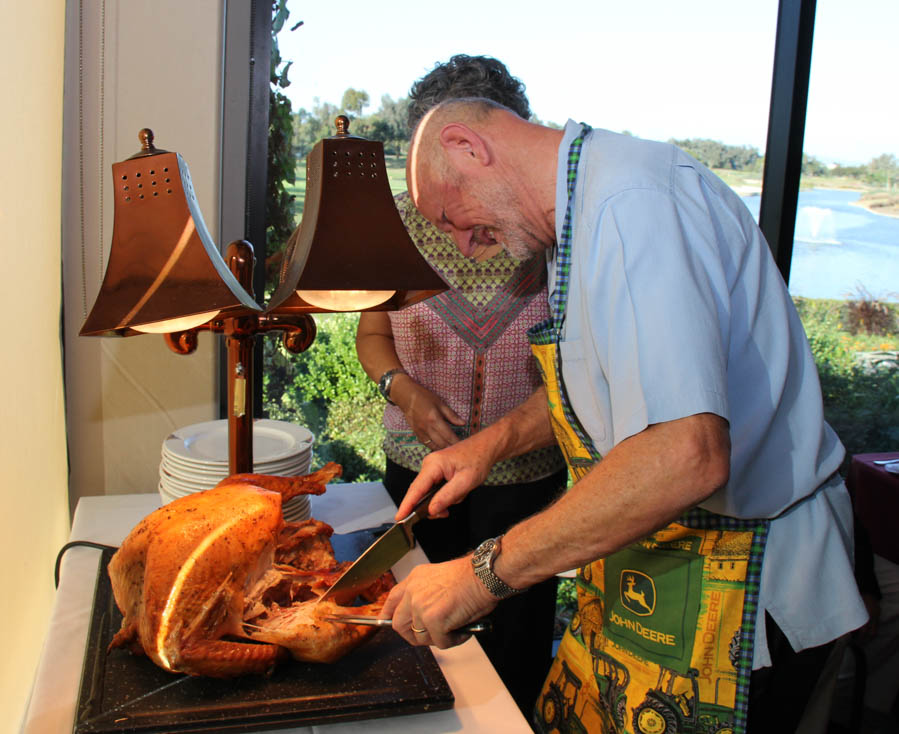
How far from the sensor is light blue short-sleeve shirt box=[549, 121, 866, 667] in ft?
3.08

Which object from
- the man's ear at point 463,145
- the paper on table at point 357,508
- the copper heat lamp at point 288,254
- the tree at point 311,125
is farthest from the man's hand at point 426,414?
the tree at point 311,125

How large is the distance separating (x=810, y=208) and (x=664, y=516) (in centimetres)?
257

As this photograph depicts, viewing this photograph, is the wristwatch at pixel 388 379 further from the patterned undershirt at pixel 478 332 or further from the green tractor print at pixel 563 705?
the green tractor print at pixel 563 705

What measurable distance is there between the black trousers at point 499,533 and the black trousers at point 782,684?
0.81 meters

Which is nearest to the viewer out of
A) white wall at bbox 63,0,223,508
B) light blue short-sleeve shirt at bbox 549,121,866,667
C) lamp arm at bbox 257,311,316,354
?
light blue short-sleeve shirt at bbox 549,121,866,667

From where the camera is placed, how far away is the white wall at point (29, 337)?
4.74 feet

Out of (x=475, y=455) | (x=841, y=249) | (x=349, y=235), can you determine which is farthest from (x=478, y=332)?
(x=841, y=249)

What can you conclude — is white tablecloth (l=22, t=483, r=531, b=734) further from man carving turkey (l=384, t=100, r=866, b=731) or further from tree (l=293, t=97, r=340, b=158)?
tree (l=293, t=97, r=340, b=158)

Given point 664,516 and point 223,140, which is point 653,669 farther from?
point 223,140

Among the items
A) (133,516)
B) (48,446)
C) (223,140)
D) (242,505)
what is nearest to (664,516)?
(242,505)

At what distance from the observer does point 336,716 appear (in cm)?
102

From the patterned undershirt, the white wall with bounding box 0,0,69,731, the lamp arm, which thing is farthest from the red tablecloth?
the white wall with bounding box 0,0,69,731

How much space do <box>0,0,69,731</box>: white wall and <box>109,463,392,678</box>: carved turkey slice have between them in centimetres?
44

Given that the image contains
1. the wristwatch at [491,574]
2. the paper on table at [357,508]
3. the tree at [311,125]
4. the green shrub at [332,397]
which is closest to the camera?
the wristwatch at [491,574]
